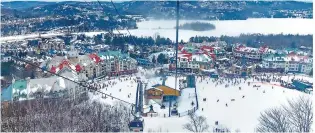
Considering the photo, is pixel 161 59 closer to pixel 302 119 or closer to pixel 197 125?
pixel 197 125

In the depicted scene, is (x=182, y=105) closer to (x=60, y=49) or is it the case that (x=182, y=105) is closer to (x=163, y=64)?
(x=163, y=64)

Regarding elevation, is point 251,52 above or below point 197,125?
below

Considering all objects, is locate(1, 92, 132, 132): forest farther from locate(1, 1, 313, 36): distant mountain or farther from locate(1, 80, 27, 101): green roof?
locate(1, 1, 313, 36): distant mountain

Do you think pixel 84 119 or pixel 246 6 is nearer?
pixel 84 119

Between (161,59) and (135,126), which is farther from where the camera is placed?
(161,59)

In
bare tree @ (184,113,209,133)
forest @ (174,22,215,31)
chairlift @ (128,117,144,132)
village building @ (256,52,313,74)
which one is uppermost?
forest @ (174,22,215,31)

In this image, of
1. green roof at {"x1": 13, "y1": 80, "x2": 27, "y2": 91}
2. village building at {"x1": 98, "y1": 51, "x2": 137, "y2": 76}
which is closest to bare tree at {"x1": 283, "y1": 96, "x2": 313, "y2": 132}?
green roof at {"x1": 13, "y1": 80, "x2": 27, "y2": 91}

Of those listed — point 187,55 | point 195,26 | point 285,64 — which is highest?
point 195,26

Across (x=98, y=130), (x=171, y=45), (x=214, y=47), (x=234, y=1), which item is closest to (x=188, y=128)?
(x=98, y=130)

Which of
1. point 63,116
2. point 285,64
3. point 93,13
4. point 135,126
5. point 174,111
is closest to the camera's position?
point 135,126

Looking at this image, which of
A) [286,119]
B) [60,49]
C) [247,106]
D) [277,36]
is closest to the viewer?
[286,119]

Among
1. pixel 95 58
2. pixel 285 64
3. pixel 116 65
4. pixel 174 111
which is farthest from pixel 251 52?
pixel 174 111
